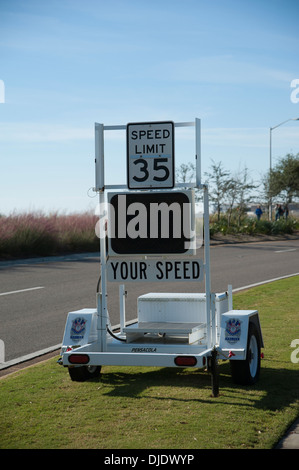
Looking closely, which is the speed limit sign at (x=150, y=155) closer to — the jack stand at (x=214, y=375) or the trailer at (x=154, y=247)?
the trailer at (x=154, y=247)

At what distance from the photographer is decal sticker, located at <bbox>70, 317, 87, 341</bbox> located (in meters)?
6.89

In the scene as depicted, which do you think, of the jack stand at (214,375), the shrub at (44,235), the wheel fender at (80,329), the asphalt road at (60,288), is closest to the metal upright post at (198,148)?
the jack stand at (214,375)

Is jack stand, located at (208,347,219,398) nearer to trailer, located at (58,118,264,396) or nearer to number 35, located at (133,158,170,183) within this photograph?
trailer, located at (58,118,264,396)

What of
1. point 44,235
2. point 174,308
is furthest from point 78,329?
point 44,235

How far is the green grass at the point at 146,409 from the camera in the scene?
497 centimetres

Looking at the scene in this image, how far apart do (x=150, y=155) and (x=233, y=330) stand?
6.47 ft

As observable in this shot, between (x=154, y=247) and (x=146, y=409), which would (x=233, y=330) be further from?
(x=146, y=409)

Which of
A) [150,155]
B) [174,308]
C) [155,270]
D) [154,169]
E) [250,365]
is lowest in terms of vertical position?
[250,365]

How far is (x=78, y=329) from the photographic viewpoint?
273 inches

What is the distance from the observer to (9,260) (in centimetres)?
2328

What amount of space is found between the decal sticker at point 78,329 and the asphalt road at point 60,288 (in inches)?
62.6

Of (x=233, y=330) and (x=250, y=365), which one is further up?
(x=233, y=330)

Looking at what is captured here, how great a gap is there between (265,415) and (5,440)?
2.18m
